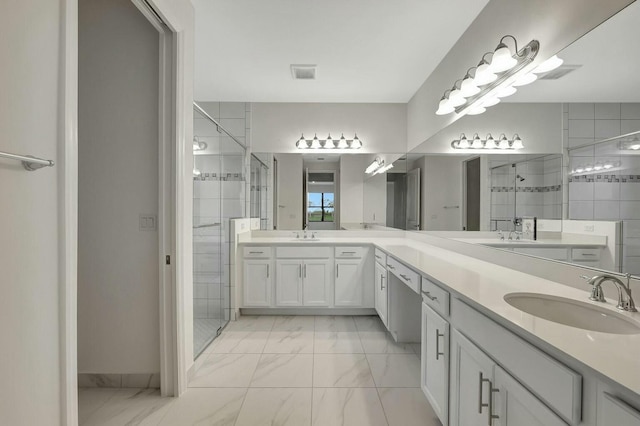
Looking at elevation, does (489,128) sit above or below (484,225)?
above

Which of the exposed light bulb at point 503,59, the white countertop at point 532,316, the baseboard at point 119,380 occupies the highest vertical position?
the exposed light bulb at point 503,59

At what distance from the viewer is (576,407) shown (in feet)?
2.59

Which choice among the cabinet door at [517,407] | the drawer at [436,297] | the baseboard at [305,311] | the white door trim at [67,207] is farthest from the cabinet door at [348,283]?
the white door trim at [67,207]

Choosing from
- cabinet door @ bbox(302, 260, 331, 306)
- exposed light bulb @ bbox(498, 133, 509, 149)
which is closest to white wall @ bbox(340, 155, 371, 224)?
cabinet door @ bbox(302, 260, 331, 306)

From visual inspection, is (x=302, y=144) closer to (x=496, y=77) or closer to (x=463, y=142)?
(x=463, y=142)

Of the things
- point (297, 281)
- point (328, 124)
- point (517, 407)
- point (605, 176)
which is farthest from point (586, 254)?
point (328, 124)

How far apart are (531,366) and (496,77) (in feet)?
5.81

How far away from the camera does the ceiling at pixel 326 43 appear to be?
7.10 ft

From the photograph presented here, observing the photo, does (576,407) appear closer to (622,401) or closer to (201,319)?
(622,401)

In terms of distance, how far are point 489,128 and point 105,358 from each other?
302cm

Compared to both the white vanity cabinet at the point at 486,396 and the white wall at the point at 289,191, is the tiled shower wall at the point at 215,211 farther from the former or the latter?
the white vanity cabinet at the point at 486,396

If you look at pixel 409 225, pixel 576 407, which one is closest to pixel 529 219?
pixel 576 407

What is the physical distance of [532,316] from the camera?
3.56ft

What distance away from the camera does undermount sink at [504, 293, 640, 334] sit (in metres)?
1.08
